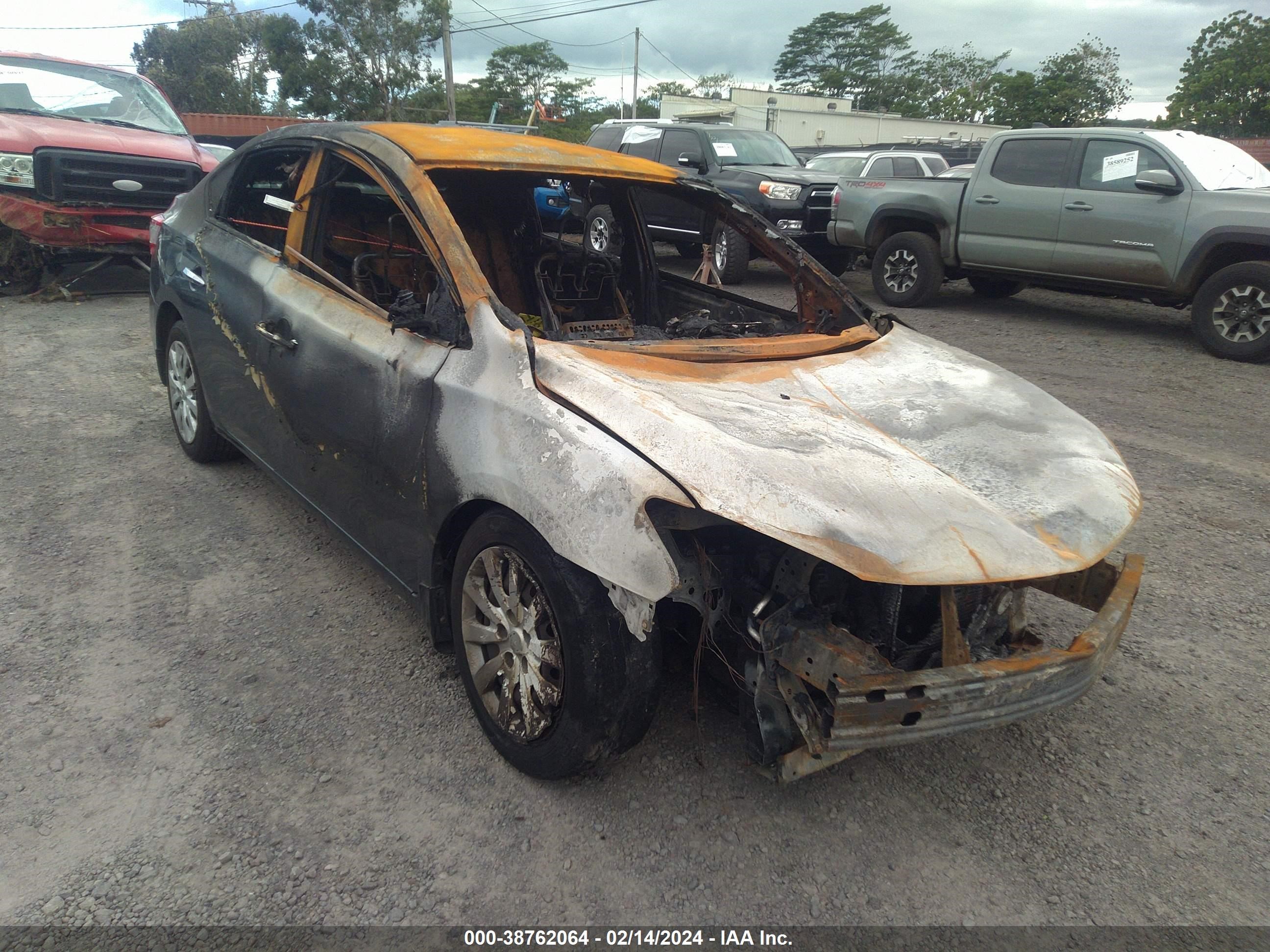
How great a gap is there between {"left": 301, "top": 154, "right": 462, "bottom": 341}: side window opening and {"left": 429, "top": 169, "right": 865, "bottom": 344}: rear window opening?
27cm

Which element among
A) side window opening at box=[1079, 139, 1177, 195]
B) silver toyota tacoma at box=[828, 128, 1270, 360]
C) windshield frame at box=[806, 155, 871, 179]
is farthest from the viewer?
windshield frame at box=[806, 155, 871, 179]

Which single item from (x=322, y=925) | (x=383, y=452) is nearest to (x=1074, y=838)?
(x=322, y=925)

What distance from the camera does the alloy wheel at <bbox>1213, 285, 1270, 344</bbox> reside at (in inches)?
285

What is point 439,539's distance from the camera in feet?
8.54

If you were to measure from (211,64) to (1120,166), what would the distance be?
55229mm

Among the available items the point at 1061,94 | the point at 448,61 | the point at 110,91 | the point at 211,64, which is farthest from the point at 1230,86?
the point at 211,64

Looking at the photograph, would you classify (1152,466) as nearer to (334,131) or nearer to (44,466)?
(334,131)

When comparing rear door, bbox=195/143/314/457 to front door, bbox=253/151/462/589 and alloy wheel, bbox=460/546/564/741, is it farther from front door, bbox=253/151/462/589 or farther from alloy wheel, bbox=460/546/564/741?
alloy wheel, bbox=460/546/564/741

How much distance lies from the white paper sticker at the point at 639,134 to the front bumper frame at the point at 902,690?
36.2 feet

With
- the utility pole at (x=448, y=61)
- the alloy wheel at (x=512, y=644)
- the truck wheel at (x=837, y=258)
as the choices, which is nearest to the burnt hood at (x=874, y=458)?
the alloy wheel at (x=512, y=644)

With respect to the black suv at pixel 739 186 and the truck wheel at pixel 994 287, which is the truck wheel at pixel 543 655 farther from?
the truck wheel at pixel 994 287

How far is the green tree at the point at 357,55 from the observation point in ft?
126

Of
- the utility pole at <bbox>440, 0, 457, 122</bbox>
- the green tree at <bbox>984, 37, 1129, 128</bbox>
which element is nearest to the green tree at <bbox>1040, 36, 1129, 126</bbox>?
the green tree at <bbox>984, 37, 1129, 128</bbox>

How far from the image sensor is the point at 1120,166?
26.7 ft
